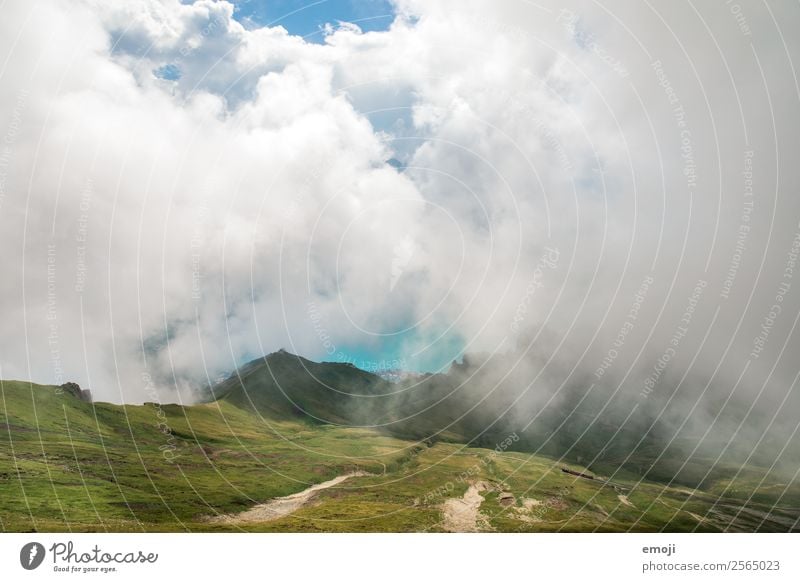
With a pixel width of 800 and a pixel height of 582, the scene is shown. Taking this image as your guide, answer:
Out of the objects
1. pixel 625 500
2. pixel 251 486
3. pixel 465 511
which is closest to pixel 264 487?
pixel 251 486

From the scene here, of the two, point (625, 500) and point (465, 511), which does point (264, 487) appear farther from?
point (625, 500)

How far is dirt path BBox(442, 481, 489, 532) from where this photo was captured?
103 metres

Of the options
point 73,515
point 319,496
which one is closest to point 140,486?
point 73,515

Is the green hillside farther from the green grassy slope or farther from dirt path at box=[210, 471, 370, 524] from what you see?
dirt path at box=[210, 471, 370, 524]

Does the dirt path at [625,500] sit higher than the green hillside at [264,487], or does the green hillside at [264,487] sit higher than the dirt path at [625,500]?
the green hillside at [264,487]

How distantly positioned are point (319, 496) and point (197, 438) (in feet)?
279

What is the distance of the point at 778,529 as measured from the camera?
150000mm

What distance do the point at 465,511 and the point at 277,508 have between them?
4610cm

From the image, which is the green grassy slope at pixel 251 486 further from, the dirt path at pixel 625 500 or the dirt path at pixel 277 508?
the dirt path at pixel 277 508

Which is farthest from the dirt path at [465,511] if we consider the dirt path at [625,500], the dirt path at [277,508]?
the dirt path at [625,500]

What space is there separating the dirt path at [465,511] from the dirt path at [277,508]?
35.0m

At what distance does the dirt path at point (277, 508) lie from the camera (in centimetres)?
10356
